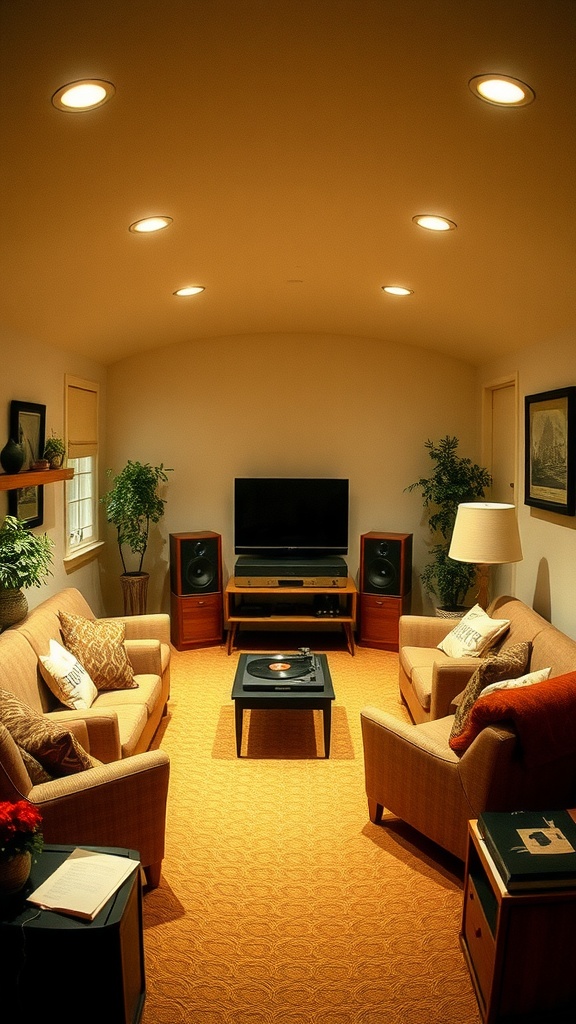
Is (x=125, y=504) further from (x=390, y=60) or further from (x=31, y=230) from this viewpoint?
(x=390, y=60)

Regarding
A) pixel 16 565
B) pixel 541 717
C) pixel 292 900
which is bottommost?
pixel 292 900

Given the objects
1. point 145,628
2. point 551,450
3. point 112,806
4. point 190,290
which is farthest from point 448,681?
point 190,290

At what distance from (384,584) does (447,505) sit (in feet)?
2.79

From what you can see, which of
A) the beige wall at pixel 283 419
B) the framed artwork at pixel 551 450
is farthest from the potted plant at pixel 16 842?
the beige wall at pixel 283 419

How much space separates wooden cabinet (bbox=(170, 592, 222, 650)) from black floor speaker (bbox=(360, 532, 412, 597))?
1266 millimetres

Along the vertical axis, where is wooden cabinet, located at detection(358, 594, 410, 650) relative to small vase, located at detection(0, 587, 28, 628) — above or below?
below

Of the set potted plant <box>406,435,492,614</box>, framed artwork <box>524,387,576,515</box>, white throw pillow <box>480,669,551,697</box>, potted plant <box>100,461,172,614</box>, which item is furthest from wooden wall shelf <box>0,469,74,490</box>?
potted plant <box>406,435,492,614</box>

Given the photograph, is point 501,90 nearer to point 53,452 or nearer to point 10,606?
point 10,606

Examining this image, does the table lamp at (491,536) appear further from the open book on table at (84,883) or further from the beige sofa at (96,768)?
the open book on table at (84,883)

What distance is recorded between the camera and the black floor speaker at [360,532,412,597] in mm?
6310

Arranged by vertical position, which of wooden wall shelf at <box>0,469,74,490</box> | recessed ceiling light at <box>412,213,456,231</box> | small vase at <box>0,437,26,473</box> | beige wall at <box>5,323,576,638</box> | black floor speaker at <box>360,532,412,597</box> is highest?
recessed ceiling light at <box>412,213,456,231</box>

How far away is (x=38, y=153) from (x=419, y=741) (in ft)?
8.50

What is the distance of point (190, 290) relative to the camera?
16.0 feet

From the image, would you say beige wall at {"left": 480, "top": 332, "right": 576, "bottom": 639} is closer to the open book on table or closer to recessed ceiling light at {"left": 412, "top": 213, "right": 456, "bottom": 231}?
recessed ceiling light at {"left": 412, "top": 213, "right": 456, "bottom": 231}
